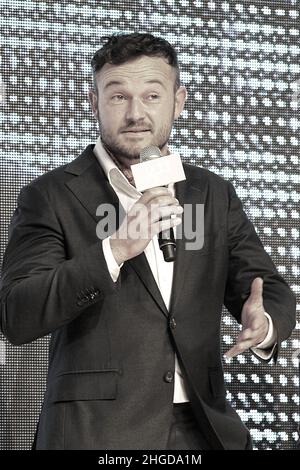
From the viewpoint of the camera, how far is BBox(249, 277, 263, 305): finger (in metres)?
2.02

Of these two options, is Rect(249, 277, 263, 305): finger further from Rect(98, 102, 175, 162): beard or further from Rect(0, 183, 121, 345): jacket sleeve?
Rect(98, 102, 175, 162): beard

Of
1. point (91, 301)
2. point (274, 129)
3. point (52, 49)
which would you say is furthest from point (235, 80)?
point (91, 301)

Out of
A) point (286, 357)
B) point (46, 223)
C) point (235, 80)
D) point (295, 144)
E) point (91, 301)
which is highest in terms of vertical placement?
point (235, 80)

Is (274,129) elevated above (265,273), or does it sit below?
above

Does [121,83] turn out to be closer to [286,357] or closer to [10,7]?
[10,7]

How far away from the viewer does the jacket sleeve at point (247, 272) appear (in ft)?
7.07

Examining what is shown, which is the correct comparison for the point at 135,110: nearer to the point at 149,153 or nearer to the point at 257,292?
the point at 149,153

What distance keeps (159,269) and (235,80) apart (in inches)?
40.4

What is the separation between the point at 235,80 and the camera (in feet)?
9.62

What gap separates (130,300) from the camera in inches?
80.6

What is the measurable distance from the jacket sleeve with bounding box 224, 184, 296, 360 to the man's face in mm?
252

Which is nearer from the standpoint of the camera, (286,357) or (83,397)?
(83,397)

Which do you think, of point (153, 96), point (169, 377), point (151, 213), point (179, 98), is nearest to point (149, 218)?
point (151, 213)

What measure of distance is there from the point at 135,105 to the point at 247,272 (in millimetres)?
466
